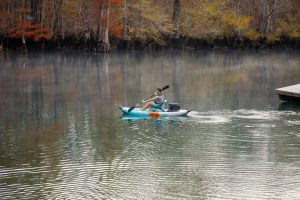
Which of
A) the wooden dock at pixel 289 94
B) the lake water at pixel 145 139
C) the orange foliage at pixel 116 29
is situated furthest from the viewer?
the orange foliage at pixel 116 29

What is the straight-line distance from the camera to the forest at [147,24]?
58.8 metres

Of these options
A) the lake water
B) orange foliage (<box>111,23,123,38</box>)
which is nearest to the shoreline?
orange foliage (<box>111,23,123,38</box>)

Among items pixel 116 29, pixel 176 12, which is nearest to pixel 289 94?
pixel 116 29

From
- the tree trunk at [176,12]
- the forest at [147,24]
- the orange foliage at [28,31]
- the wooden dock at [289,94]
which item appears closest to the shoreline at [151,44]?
the forest at [147,24]

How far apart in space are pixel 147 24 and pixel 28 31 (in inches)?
472

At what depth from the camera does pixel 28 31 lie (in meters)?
58.6

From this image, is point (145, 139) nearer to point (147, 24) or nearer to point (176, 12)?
point (147, 24)

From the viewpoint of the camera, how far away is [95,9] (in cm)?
6003

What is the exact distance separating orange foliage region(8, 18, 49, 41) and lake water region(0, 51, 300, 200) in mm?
18210

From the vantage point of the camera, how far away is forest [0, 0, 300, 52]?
5884 centimetres

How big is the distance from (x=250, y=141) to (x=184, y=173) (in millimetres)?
4340

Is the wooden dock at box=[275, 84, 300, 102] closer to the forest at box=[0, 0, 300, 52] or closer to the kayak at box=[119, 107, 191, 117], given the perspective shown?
the kayak at box=[119, 107, 191, 117]

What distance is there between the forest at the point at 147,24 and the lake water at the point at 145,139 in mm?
19940

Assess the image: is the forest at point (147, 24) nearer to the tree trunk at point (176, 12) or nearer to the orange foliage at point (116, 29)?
the orange foliage at point (116, 29)
